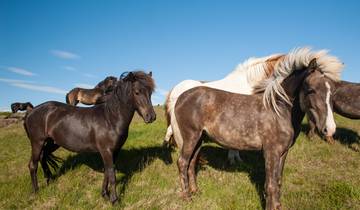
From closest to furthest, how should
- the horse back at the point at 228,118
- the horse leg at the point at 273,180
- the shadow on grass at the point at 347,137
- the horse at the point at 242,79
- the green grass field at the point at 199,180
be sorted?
1. the horse leg at the point at 273,180
2. the horse back at the point at 228,118
3. the green grass field at the point at 199,180
4. the horse at the point at 242,79
5. the shadow on grass at the point at 347,137

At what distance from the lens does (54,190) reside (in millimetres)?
6000

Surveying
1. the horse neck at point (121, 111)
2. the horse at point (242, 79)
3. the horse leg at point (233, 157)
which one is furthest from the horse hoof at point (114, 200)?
the horse leg at point (233, 157)

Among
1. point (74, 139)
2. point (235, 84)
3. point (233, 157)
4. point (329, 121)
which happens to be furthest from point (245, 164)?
point (74, 139)

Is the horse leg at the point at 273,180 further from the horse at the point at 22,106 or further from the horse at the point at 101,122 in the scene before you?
the horse at the point at 22,106

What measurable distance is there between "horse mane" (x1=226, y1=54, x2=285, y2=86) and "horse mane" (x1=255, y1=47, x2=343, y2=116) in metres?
2.11

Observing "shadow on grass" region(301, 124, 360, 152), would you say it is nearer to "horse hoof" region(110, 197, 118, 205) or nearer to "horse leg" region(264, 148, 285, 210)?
"horse leg" region(264, 148, 285, 210)

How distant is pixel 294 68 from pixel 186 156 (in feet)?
8.29

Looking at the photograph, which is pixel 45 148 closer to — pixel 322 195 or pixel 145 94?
pixel 145 94

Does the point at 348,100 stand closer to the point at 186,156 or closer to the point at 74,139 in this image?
the point at 186,156

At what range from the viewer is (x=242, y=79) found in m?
7.68

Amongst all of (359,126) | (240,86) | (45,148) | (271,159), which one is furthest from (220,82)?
(359,126)

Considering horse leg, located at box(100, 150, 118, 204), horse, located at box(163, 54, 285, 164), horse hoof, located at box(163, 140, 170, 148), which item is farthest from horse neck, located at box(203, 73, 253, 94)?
horse leg, located at box(100, 150, 118, 204)

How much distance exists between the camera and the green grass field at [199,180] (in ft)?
16.7

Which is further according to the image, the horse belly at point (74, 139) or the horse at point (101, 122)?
the horse belly at point (74, 139)
